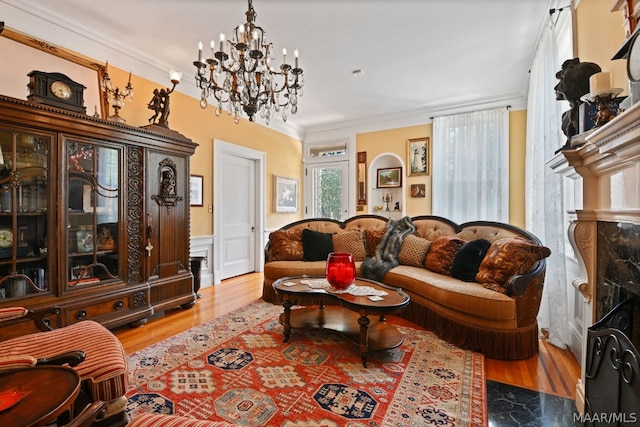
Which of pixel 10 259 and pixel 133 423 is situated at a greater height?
pixel 10 259

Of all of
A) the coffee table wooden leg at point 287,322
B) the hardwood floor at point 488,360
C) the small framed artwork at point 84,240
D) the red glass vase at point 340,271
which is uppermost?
the small framed artwork at point 84,240

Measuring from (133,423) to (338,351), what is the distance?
5.10ft

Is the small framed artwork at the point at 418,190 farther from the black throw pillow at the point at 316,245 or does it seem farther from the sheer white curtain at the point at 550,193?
the sheer white curtain at the point at 550,193

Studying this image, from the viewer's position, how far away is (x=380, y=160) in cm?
580

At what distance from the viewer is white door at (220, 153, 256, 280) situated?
15.5 feet

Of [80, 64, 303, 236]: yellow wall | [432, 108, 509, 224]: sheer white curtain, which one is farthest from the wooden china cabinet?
[432, 108, 509, 224]: sheer white curtain

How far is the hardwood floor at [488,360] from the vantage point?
1942mm

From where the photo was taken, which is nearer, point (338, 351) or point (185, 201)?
point (338, 351)

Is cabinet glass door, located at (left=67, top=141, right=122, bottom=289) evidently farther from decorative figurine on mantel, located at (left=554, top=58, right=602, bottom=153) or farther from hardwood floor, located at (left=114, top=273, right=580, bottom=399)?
decorative figurine on mantel, located at (left=554, top=58, right=602, bottom=153)

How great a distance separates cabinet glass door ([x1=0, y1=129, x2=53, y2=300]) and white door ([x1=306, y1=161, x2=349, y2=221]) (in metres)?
4.46

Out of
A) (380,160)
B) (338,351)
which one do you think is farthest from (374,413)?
(380,160)

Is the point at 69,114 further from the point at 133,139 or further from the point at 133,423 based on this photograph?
the point at 133,423

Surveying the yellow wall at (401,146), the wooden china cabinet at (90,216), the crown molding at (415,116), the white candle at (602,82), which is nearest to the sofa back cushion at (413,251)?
the yellow wall at (401,146)

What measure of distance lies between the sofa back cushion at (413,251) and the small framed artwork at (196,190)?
2801 mm
